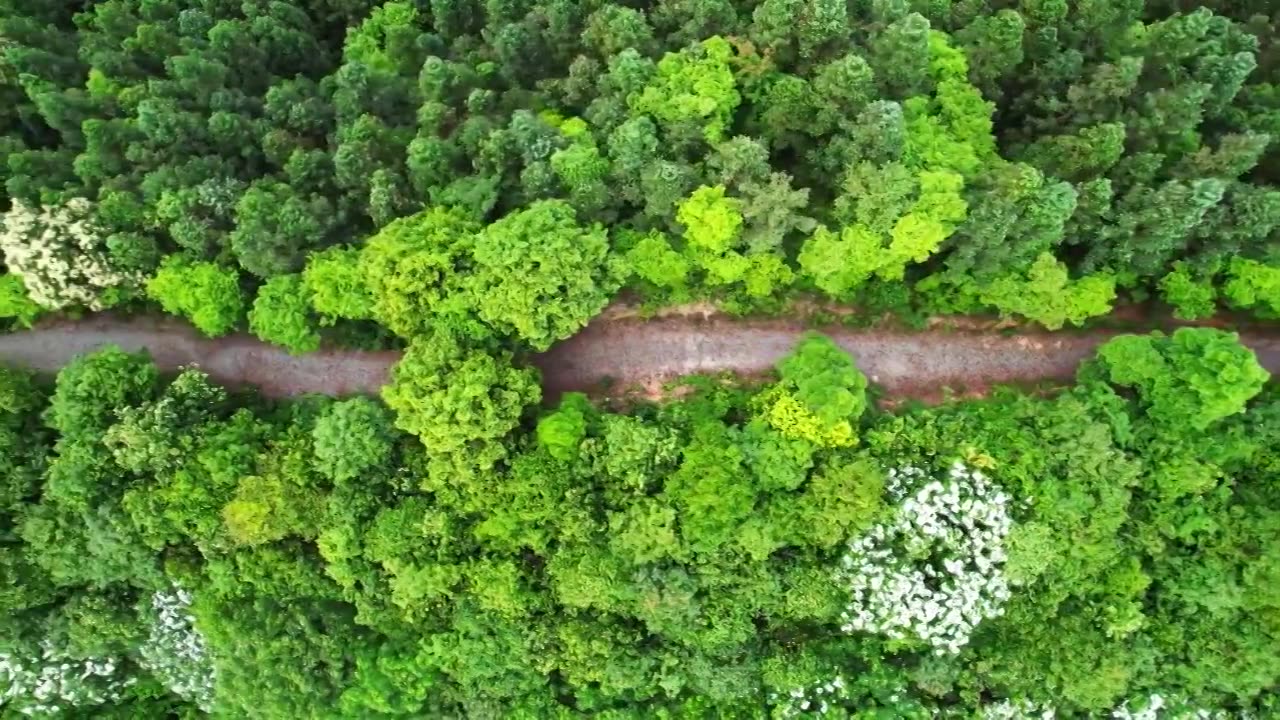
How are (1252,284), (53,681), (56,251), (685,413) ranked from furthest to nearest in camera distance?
(53,681), (56,251), (1252,284), (685,413)

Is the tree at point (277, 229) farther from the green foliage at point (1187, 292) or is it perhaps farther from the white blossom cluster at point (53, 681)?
the green foliage at point (1187, 292)

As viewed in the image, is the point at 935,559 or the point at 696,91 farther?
the point at 696,91

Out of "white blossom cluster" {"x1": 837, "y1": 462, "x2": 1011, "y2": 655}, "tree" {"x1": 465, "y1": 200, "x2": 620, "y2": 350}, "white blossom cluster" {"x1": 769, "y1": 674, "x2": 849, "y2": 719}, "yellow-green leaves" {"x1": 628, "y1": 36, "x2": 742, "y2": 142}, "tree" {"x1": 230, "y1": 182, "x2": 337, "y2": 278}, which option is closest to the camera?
"white blossom cluster" {"x1": 837, "y1": 462, "x2": 1011, "y2": 655}

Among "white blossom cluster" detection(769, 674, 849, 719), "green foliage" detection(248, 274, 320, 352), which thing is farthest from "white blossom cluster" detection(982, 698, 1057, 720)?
"green foliage" detection(248, 274, 320, 352)

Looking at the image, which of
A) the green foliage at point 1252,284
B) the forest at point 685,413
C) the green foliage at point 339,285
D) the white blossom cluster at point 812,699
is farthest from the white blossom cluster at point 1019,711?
the green foliage at point 339,285

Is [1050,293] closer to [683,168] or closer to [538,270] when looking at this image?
[683,168]

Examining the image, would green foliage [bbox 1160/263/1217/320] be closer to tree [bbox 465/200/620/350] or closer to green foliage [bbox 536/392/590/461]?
tree [bbox 465/200/620/350]

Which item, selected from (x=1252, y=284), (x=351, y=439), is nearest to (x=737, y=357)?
(x=351, y=439)
